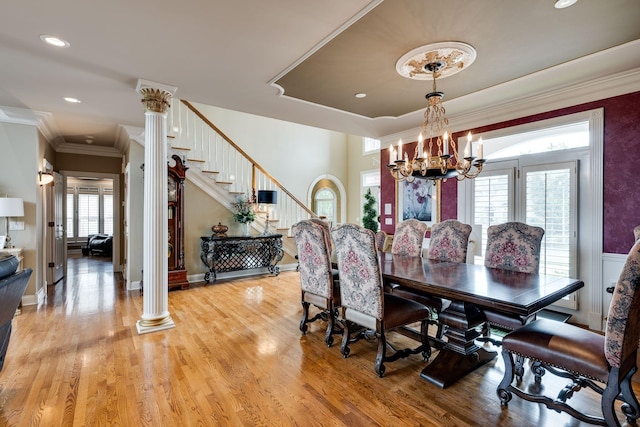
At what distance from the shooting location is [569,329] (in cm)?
199

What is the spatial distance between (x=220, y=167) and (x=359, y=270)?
470cm

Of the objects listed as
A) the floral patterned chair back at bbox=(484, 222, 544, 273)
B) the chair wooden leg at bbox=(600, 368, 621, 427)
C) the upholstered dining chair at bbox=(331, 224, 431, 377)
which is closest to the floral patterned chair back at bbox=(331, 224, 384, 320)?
the upholstered dining chair at bbox=(331, 224, 431, 377)

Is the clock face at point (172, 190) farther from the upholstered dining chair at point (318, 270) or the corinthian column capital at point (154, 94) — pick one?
the upholstered dining chair at point (318, 270)

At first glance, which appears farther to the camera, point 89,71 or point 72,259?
point 72,259

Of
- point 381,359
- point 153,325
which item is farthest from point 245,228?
point 381,359

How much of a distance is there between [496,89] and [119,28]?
12.5ft

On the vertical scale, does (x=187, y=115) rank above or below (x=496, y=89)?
above

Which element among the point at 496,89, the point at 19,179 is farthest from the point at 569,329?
the point at 19,179

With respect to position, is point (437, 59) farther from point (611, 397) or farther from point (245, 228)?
point (245, 228)

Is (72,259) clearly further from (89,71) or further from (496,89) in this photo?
(496,89)

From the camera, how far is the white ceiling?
2.14 metres

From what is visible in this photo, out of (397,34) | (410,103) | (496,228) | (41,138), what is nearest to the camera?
(397,34)

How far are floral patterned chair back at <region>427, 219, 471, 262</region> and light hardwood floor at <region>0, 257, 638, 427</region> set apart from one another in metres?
1.08

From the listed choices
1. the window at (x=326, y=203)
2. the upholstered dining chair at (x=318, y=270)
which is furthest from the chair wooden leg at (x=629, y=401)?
the window at (x=326, y=203)
